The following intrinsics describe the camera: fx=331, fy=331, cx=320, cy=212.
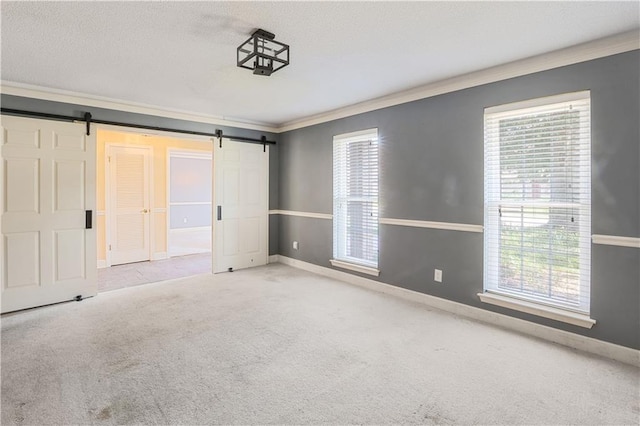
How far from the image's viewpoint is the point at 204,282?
4.68 meters

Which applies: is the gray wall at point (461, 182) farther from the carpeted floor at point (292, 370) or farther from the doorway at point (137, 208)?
the doorway at point (137, 208)

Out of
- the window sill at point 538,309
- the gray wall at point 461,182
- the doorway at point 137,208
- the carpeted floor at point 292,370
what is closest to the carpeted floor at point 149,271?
the doorway at point 137,208

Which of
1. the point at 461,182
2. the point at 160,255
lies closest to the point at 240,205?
the point at 160,255

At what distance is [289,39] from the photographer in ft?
8.20

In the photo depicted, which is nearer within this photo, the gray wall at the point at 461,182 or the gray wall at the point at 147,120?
the gray wall at the point at 461,182

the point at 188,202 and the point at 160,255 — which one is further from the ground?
the point at 188,202

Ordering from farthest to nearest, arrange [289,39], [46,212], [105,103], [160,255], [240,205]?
[160,255] → [240,205] → [105,103] → [46,212] → [289,39]

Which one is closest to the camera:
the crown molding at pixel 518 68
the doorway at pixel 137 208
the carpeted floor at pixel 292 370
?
the carpeted floor at pixel 292 370

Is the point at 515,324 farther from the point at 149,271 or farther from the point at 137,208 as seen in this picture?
the point at 137,208

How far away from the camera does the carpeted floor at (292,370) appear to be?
75.2 inches

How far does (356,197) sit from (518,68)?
234cm

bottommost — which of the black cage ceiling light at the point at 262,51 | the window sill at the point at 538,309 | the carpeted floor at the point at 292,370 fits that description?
the carpeted floor at the point at 292,370

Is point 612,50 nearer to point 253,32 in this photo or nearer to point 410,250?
point 410,250

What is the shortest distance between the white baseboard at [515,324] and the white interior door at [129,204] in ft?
13.3
